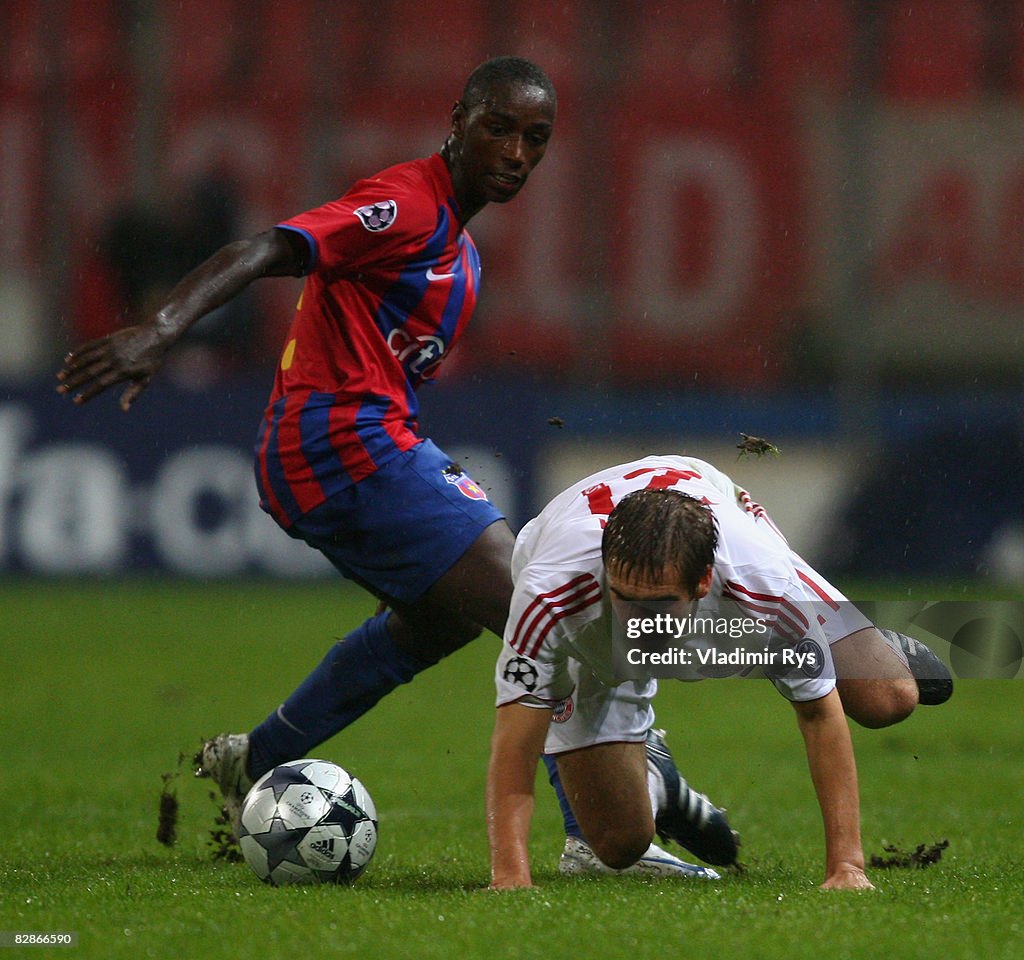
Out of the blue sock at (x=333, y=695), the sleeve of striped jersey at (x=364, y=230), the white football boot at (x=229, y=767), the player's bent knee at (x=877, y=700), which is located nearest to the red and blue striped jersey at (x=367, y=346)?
the sleeve of striped jersey at (x=364, y=230)

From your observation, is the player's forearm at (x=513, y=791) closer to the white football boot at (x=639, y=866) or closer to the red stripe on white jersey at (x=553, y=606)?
the red stripe on white jersey at (x=553, y=606)

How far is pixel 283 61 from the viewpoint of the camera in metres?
17.3

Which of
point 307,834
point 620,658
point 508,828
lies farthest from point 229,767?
point 620,658

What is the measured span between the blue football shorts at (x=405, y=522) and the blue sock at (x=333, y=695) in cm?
23

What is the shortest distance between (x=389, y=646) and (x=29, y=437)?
7942 millimetres

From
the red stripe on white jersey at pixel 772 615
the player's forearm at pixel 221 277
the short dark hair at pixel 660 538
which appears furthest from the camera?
the player's forearm at pixel 221 277

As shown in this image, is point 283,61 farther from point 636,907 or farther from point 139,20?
point 636,907

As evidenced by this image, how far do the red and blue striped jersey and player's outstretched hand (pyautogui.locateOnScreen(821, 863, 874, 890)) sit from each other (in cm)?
164

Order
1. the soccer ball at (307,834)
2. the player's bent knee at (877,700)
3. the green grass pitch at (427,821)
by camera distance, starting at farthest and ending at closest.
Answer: the player's bent knee at (877,700) → the soccer ball at (307,834) → the green grass pitch at (427,821)

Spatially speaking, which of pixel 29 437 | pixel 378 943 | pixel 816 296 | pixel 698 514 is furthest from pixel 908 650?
pixel 816 296

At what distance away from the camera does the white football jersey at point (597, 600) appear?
3.64m

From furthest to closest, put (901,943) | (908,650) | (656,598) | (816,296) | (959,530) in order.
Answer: (816,296) → (959,530) → (908,650) → (656,598) → (901,943)

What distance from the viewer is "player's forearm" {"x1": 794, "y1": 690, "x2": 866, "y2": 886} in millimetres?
3682

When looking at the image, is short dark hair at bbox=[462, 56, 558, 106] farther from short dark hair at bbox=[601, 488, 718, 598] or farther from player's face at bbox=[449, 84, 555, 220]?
short dark hair at bbox=[601, 488, 718, 598]
